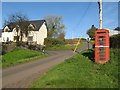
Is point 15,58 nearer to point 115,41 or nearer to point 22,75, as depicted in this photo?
point 115,41

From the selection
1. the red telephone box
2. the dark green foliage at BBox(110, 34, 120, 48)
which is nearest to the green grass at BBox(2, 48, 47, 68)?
the red telephone box

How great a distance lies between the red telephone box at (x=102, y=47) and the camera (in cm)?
1802

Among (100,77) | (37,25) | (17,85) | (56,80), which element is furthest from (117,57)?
(37,25)

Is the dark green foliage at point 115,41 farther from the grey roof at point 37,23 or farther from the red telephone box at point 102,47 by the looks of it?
the grey roof at point 37,23

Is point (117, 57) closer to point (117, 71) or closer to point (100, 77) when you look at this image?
point (117, 71)

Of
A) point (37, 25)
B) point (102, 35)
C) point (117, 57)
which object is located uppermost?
point (37, 25)

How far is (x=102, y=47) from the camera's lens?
18.5 metres

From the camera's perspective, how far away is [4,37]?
71562mm

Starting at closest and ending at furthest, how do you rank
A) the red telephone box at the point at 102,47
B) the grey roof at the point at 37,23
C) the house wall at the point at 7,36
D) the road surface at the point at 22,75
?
the road surface at the point at 22,75
the red telephone box at the point at 102,47
the grey roof at the point at 37,23
the house wall at the point at 7,36

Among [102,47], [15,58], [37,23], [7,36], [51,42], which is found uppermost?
[37,23]

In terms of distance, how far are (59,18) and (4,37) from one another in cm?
2647

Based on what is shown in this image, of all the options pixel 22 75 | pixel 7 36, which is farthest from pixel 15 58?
pixel 7 36

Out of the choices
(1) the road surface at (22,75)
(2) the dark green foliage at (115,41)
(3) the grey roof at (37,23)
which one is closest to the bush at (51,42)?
(3) the grey roof at (37,23)

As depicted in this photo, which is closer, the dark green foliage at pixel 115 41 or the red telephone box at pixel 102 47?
the red telephone box at pixel 102 47
